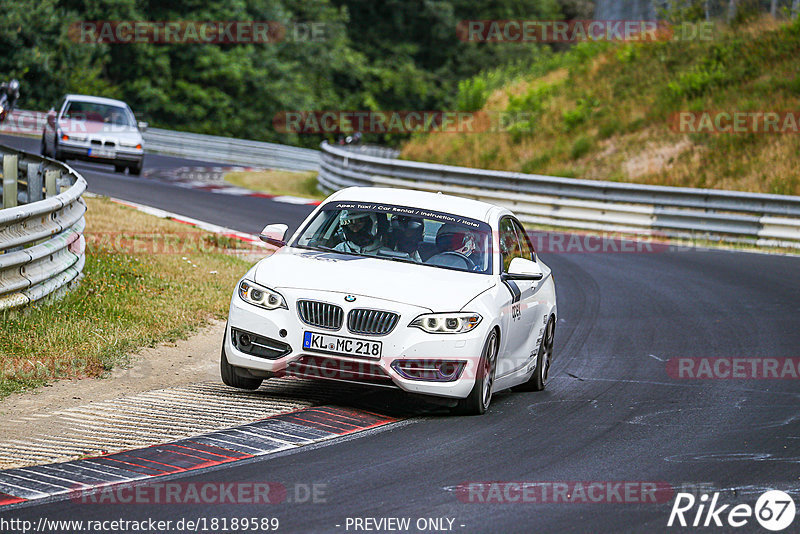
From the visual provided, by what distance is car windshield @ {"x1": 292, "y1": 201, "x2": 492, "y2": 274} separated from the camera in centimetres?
909

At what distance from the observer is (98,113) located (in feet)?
92.3

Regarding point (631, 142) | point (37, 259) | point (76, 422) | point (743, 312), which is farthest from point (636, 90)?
point (76, 422)

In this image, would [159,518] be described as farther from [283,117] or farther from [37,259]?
[283,117]

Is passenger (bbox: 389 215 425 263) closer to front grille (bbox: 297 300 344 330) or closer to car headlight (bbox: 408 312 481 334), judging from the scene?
car headlight (bbox: 408 312 481 334)

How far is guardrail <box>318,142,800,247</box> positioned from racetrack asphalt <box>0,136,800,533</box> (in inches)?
330

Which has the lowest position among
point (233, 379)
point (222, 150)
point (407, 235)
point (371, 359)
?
point (222, 150)

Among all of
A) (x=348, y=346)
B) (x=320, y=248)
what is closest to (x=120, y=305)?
(x=320, y=248)

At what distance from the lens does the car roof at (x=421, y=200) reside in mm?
9500

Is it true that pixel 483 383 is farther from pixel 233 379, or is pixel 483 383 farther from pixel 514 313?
pixel 233 379

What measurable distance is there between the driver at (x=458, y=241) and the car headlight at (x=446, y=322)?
95cm

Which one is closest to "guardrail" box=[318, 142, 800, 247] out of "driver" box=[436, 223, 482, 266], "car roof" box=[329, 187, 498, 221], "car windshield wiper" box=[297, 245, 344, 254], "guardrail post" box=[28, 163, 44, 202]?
"guardrail post" box=[28, 163, 44, 202]

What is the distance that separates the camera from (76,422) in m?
7.69

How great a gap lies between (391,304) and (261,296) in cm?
96

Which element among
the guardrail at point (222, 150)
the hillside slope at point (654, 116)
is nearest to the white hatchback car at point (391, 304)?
the hillside slope at point (654, 116)
